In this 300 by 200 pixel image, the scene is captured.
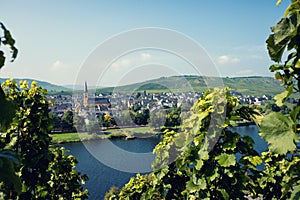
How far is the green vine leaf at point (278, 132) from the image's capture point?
1873 millimetres

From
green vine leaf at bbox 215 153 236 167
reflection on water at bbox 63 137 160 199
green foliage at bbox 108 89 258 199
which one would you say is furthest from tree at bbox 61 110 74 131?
green vine leaf at bbox 215 153 236 167

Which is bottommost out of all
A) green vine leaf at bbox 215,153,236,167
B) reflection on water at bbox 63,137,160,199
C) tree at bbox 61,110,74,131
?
reflection on water at bbox 63,137,160,199

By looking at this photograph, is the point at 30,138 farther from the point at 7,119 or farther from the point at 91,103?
the point at 91,103

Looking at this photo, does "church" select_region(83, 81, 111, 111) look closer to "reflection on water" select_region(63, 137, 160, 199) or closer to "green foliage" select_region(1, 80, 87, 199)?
"reflection on water" select_region(63, 137, 160, 199)

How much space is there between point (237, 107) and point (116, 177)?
31144 mm

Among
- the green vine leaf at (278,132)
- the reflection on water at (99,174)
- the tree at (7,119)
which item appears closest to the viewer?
the tree at (7,119)

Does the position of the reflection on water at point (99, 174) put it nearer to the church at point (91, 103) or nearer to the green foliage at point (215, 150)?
the church at point (91, 103)

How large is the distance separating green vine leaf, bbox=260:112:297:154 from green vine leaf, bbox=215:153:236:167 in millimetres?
2216

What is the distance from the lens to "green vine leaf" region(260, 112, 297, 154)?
187cm

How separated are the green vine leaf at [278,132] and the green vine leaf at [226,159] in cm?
222

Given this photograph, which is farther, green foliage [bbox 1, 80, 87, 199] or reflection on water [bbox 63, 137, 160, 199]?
reflection on water [bbox 63, 137, 160, 199]

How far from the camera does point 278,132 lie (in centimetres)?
194

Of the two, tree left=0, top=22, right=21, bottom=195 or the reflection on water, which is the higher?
tree left=0, top=22, right=21, bottom=195

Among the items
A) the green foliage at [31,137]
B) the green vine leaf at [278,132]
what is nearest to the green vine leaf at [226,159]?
the green vine leaf at [278,132]
